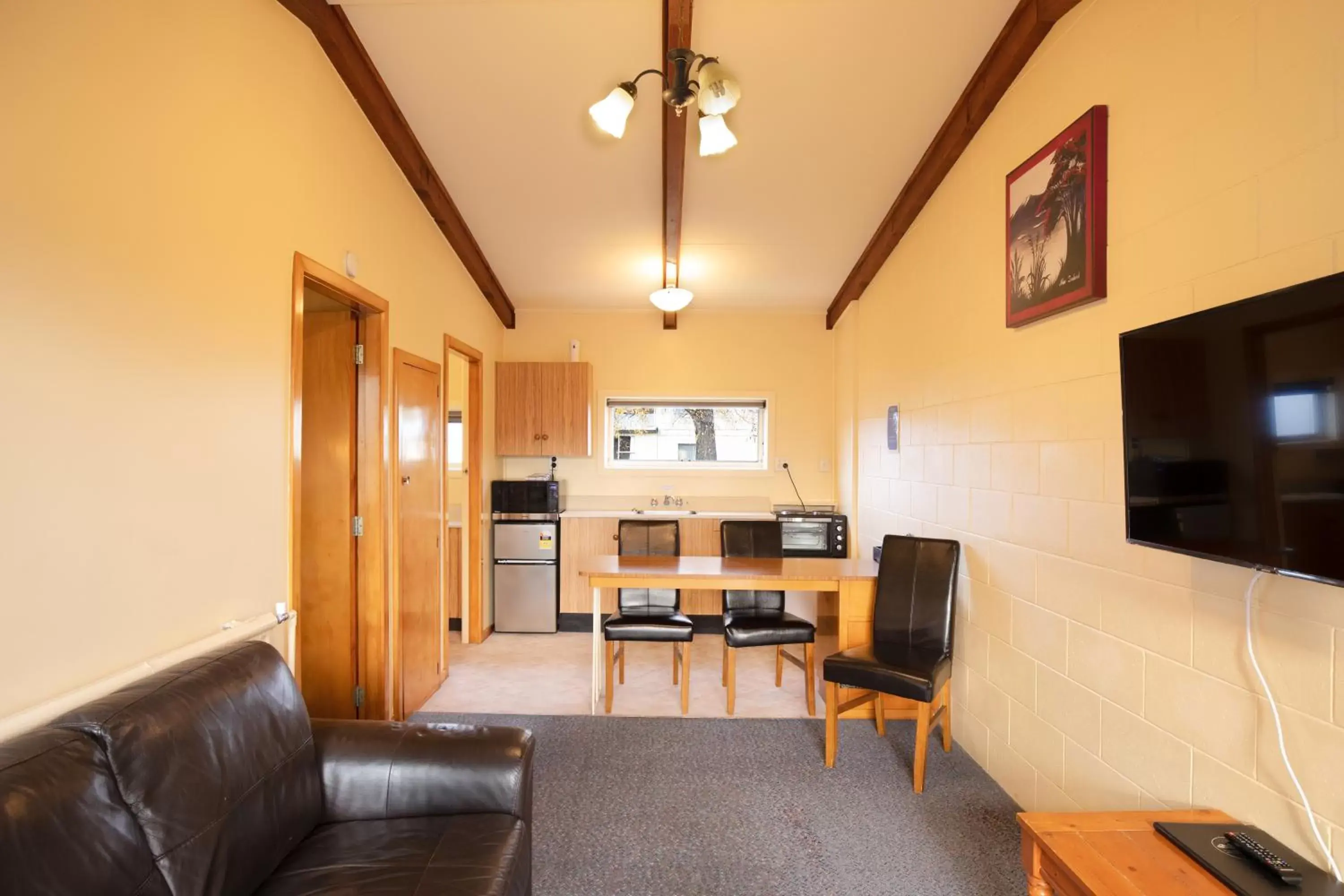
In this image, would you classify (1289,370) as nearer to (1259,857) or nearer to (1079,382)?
(1079,382)

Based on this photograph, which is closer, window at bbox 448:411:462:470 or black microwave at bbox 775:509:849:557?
black microwave at bbox 775:509:849:557

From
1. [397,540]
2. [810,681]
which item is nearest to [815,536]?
[810,681]

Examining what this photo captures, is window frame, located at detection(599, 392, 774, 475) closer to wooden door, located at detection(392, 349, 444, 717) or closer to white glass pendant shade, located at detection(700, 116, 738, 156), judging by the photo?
wooden door, located at detection(392, 349, 444, 717)

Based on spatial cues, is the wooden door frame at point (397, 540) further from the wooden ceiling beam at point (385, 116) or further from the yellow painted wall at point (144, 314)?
the wooden ceiling beam at point (385, 116)

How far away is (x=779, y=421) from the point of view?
5.29m

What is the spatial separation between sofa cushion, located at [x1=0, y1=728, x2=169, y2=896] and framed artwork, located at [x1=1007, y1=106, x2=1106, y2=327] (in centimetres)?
291

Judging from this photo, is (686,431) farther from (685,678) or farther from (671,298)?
(685,678)

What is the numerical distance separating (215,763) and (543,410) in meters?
3.78

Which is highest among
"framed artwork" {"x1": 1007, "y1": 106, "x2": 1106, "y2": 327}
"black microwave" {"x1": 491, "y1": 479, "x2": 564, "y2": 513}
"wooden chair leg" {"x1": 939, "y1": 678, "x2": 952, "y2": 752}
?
"framed artwork" {"x1": 1007, "y1": 106, "x2": 1106, "y2": 327}

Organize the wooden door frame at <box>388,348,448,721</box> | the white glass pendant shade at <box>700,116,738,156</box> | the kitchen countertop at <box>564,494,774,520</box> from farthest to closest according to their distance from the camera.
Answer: the kitchen countertop at <box>564,494,774,520</box>, the wooden door frame at <box>388,348,448,721</box>, the white glass pendant shade at <box>700,116,738,156</box>

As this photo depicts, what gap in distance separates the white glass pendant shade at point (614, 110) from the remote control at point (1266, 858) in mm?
2827

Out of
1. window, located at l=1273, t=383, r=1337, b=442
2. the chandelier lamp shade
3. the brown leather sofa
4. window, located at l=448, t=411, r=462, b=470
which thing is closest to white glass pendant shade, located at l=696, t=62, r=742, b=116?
the chandelier lamp shade

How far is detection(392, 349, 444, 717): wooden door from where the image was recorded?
3127mm

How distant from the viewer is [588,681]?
3727 millimetres
